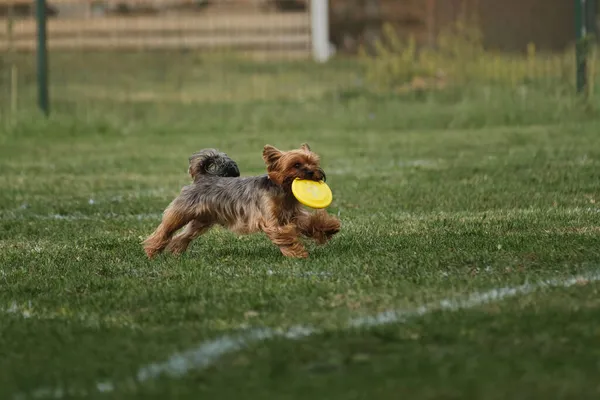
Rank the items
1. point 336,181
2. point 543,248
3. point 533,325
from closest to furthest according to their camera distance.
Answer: point 533,325, point 543,248, point 336,181

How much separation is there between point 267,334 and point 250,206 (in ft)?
7.11

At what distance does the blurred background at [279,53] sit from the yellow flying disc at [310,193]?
10.2 metres

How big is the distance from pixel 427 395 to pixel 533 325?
3.39 feet

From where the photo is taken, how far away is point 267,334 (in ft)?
16.0

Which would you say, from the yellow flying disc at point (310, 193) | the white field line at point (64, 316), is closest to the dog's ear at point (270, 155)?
the yellow flying disc at point (310, 193)

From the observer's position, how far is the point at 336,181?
37.9 feet

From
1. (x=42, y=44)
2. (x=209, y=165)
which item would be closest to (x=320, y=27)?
(x=42, y=44)

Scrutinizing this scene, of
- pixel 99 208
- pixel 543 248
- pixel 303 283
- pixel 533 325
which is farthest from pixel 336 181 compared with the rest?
pixel 533 325

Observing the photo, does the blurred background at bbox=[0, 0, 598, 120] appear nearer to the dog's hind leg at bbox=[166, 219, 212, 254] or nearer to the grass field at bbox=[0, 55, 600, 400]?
the grass field at bbox=[0, 55, 600, 400]

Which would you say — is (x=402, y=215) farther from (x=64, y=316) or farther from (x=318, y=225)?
(x=64, y=316)

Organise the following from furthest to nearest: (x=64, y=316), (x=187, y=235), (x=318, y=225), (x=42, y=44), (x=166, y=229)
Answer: (x=42, y=44) → (x=187, y=235) → (x=166, y=229) → (x=318, y=225) → (x=64, y=316)

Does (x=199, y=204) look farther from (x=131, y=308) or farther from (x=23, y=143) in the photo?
(x=23, y=143)

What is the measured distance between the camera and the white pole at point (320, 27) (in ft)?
70.5

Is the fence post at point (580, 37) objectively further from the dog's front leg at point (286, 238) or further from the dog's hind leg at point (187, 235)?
the dog's front leg at point (286, 238)
